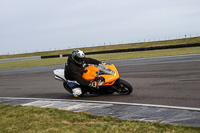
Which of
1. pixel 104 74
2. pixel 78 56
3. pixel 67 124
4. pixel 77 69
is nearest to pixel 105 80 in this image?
pixel 104 74

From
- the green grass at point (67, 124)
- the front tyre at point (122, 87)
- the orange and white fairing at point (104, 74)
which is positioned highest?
the orange and white fairing at point (104, 74)

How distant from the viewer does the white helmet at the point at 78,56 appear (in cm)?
830

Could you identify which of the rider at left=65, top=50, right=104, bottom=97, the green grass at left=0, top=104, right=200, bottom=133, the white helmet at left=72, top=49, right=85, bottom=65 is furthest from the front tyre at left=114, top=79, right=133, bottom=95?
the green grass at left=0, top=104, right=200, bottom=133

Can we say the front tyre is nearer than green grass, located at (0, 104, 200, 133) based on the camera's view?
No

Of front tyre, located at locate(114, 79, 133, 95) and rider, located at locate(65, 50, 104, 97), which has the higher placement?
rider, located at locate(65, 50, 104, 97)

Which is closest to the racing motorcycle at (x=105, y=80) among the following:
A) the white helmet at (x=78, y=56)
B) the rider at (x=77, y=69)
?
the rider at (x=77, y=69)

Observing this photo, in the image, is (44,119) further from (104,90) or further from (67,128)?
(104,90)

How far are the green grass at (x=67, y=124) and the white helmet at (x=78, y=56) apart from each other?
6.69 ft

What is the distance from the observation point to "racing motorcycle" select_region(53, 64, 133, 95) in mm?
8287

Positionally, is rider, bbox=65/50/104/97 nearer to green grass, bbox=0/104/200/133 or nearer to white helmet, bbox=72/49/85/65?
white helmet, bbox=72/49/85/65

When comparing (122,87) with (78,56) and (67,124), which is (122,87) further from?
(67,124)

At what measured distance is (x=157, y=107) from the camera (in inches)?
250

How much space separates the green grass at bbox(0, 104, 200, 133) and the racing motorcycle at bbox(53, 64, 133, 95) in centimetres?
198

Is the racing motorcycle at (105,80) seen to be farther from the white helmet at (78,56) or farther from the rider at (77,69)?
the white helmet at (78,56)
